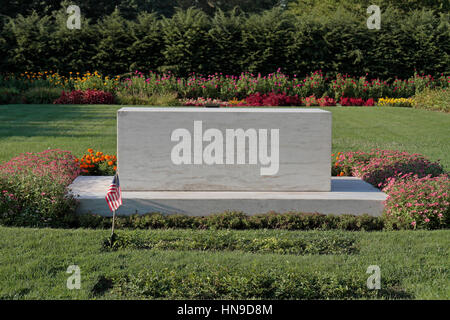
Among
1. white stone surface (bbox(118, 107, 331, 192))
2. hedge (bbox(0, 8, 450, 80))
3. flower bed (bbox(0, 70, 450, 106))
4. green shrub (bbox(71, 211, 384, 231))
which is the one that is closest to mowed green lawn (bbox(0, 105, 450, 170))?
flower bed (bbox(0, 70, 450, 106))

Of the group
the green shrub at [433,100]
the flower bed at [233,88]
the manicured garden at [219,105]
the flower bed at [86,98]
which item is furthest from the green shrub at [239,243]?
the green shrub at [433,100]

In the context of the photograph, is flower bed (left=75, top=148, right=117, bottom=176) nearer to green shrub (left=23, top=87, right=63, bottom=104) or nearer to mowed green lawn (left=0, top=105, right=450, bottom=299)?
mowed green lawn (left=0, top=105, right=450, bottom=299)

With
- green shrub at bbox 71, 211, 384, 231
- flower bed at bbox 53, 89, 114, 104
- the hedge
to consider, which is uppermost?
the hedge

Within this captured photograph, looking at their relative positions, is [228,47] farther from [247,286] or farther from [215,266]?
[247,286]

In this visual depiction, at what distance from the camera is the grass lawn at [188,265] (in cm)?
388

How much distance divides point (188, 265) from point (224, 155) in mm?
2363

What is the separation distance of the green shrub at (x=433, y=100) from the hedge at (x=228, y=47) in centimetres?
231

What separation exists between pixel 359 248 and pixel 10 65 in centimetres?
1739

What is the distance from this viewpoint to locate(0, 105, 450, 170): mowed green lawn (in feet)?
30.8

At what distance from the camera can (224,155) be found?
646cm

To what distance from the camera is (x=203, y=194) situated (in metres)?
6.27

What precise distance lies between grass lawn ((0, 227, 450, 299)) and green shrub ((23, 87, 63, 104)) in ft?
36.2

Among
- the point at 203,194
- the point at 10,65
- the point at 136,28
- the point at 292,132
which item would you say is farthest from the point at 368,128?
the point at 10,65

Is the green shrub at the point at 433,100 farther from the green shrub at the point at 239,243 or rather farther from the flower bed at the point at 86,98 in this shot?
the green shrub at the point at 239,243
